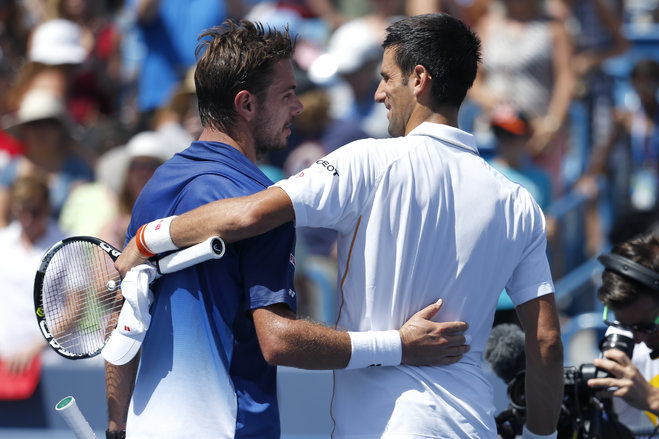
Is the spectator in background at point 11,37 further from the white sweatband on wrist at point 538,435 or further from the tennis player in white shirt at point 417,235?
the white sweatband on wrist at point 538,435

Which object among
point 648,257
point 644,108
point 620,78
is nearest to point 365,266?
point 648,257

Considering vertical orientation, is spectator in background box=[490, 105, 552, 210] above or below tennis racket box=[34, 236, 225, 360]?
below

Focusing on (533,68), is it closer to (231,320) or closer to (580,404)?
(580,404)

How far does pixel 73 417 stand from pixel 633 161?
5.58 metres

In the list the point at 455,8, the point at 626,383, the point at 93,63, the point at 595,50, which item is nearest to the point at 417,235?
the point at 626,383

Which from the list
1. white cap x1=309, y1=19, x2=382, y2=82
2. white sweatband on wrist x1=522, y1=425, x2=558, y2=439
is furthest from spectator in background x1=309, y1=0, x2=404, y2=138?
white sweatband on wrist x1=522, y1=425, x2=558, y2=439

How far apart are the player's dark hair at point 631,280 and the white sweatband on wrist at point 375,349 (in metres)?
0.99

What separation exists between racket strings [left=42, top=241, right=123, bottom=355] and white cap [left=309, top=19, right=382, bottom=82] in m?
4.23

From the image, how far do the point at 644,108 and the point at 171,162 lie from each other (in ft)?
18.0

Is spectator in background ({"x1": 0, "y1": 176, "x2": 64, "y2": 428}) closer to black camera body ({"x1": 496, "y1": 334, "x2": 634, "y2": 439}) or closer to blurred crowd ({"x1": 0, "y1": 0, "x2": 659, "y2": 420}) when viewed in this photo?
blurred crowd ({"x1": 0, "y1": 0, "x2": 659, "y2": 420})

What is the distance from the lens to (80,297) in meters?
2.93

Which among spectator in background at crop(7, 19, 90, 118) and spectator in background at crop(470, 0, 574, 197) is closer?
spectator in background at crop(470, 0, 574, 197)

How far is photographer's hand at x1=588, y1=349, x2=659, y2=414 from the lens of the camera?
2.96m

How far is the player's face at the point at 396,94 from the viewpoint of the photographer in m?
2.73
